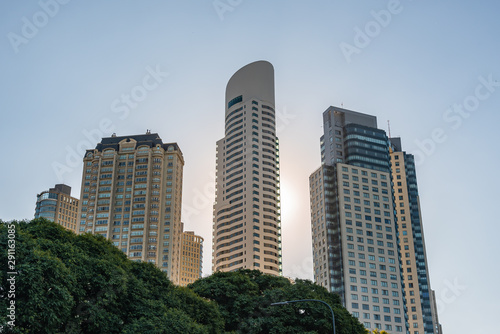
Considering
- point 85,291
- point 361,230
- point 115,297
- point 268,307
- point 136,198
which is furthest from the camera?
point 136,198

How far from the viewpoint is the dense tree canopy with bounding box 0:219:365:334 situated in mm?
26250

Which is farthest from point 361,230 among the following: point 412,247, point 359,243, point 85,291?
point 85,291

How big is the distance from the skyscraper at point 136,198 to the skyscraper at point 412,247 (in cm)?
7610

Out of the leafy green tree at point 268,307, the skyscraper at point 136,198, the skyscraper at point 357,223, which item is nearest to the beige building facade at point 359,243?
the skyscraper at point 357,223

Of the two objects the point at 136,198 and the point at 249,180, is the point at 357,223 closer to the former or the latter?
the point at 249,180

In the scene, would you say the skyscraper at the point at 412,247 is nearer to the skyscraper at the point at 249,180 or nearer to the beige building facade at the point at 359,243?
the beige building facade at the point at 359,243

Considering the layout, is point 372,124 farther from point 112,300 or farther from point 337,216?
point 112,300

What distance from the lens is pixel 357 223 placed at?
142875mm

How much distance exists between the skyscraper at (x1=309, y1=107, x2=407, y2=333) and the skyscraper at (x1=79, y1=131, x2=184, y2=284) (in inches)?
1878

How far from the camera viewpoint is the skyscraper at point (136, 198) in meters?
162

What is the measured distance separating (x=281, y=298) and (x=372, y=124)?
123 meters

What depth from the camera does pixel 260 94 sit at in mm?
171000

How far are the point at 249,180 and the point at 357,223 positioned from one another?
36.4 meters

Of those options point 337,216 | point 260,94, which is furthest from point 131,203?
point 337,216
